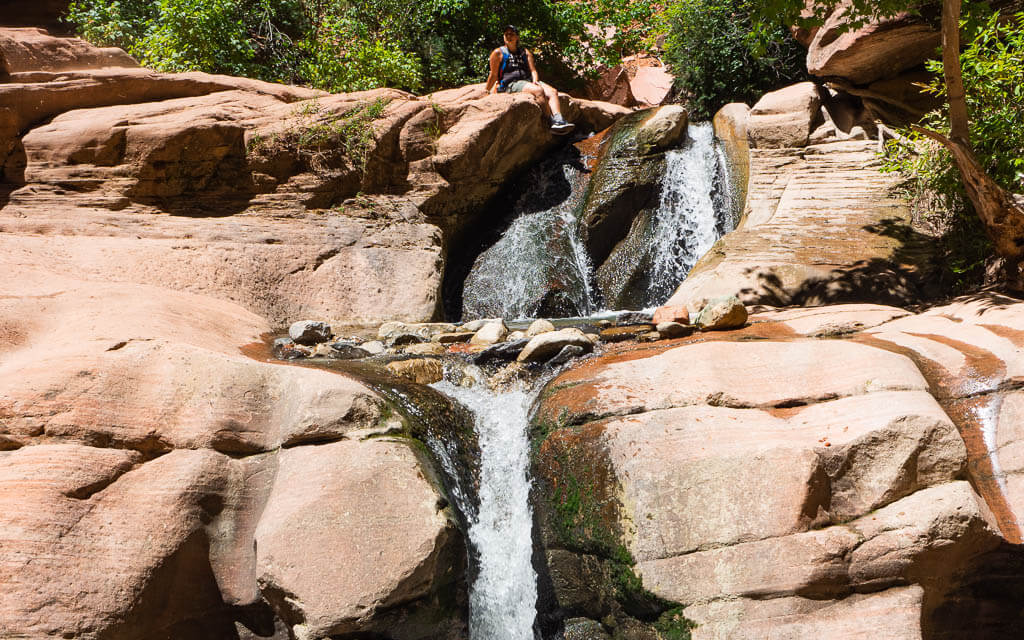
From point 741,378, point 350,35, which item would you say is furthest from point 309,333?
point 350,35

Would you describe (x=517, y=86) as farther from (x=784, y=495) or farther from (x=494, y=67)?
(x=784, y=495)

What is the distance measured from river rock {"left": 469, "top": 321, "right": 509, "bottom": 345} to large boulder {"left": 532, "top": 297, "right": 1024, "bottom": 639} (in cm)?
A: 197

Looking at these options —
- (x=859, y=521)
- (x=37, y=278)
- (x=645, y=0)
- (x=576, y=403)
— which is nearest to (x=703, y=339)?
(x=576, y=403)

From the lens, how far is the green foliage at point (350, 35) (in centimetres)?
1215

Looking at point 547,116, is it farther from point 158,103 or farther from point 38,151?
point 38,151

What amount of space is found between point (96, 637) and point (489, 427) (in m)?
2.71

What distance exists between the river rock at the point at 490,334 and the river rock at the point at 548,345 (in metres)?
0.76

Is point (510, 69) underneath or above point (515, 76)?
above

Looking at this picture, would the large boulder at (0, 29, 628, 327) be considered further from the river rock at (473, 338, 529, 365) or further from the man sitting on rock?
the river rock at (473, 338, 529, 365)

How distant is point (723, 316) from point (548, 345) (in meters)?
1.60

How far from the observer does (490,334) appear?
673 centimetres

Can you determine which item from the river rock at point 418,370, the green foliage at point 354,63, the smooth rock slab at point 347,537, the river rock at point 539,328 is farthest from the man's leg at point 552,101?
the smooth rock slab at point 347,537

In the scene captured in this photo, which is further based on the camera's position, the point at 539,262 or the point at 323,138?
the point at 539,262

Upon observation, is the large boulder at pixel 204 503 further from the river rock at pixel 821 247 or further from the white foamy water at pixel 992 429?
the river rock at pixel 821 247
